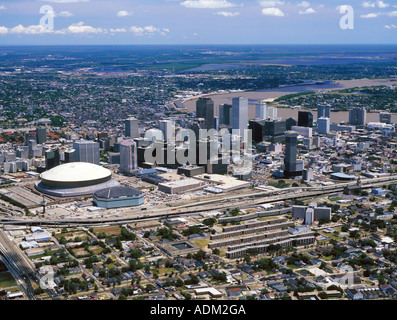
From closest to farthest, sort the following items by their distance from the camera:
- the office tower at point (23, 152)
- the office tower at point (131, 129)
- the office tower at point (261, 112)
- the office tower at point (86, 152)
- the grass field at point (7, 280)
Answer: the grass field at point (7, 280) < the office tower at point (86, 152) < the office tower at point (23, 152) < the office tower at point (131, 129) < the office tower at point (261, 112)

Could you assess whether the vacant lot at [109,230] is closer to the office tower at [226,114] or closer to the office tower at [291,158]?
the office tower at [291,158]

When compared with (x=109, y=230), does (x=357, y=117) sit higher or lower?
higher

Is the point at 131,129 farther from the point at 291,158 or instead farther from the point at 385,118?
the point at 385,118

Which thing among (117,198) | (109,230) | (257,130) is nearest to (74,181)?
(117,198)

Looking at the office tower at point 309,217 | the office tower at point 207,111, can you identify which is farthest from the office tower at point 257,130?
the office tower at point 309,217

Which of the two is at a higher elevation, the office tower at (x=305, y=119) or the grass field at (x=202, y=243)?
the office tower at (x=305, y=119)
